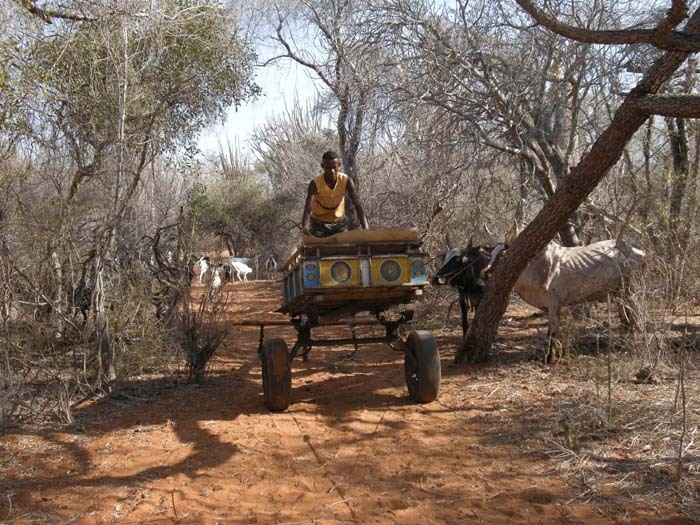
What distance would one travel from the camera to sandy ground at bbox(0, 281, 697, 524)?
166 inches

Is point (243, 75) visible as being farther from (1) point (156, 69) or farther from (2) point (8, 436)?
(2) point (8, 436)

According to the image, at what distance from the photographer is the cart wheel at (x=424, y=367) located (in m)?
6.42

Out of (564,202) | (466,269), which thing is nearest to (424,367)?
(564,202)

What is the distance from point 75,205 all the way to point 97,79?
1.57 meters

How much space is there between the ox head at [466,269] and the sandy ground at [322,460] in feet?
6.99

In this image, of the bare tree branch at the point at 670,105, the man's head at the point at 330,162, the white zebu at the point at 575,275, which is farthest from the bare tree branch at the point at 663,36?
the white zebu at the point at 575,275

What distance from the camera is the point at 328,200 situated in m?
7.52

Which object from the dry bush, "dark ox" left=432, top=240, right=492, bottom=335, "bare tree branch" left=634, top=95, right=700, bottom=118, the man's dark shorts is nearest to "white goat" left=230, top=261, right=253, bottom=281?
"dark ox" left=432, top=240, right=492, bottom=335

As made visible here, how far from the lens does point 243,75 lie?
11.8 m

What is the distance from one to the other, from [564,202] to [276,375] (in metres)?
3.50

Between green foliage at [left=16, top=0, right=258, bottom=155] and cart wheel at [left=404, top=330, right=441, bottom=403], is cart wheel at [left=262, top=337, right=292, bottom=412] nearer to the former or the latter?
cart wheel at [left=404, top=330, right=441, bottom=403]

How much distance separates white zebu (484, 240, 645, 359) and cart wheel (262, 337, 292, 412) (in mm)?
3156

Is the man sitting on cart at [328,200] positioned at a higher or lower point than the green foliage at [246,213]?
lower

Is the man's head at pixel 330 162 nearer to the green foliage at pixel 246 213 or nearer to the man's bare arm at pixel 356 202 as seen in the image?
the man's bare arm at pixel 356 202
